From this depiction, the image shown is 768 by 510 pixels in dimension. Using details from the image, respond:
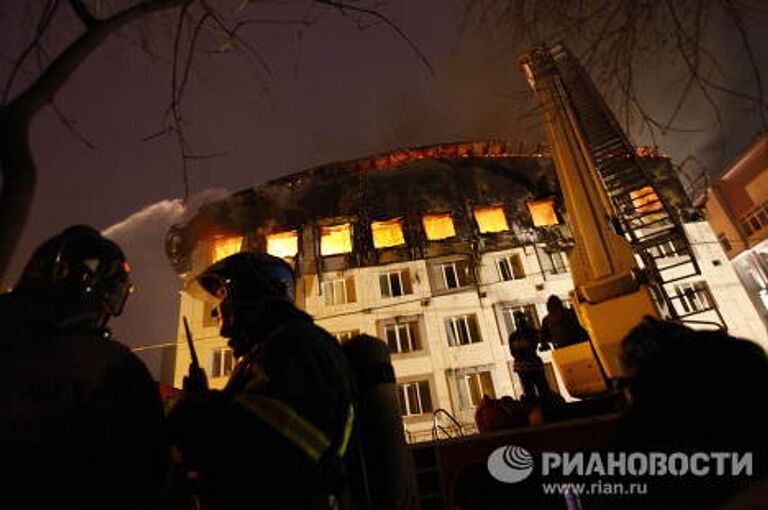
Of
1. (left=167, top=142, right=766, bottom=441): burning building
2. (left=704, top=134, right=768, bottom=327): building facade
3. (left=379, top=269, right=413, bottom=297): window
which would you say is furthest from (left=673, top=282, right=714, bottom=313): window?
(left=379, top=269, right=413, bottom=297): window

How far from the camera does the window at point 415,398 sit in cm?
2156

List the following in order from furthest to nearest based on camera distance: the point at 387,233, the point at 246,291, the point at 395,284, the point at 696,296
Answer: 1. the point at 387,233
2. the point at 395,284
3. the point at 696,296
4. the point at 246,291

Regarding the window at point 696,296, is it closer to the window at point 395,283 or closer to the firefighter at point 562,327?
the window at point 395,283

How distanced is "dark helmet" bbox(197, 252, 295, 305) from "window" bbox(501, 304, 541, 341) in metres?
22.0

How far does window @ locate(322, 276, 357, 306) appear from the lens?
24.9m

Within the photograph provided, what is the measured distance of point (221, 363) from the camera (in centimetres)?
2350

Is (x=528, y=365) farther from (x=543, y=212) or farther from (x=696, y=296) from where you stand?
(x=543, y=212)

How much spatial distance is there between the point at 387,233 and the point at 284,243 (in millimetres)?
6890

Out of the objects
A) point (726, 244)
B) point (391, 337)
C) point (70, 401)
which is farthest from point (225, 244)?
point (726, 244)

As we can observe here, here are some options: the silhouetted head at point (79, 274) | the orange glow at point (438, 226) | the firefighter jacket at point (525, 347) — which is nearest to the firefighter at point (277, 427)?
the silhouetted head at point (79, 274)

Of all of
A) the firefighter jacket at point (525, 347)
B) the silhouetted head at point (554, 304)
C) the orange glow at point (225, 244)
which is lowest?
the firefighter jacket at point (525, 347)

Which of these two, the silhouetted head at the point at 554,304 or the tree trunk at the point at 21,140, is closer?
the tree trunk at the point at 21,140

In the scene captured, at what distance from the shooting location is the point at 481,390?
860 inches

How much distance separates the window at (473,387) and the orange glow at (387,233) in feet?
30.9
